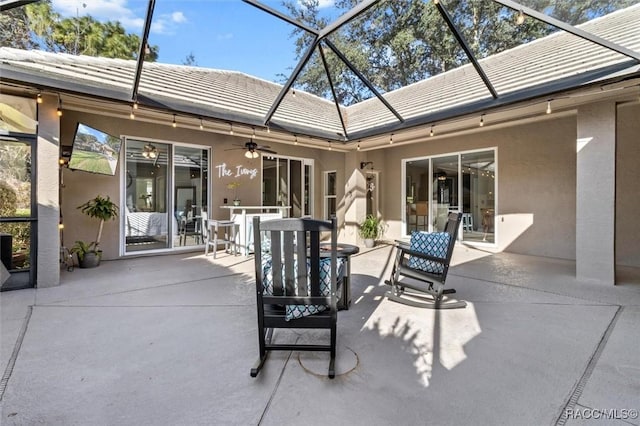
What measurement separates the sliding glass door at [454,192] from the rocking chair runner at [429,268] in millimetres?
4416

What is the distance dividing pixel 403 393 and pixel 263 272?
1313 mm

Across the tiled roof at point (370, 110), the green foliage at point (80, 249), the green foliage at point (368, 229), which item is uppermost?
the tiled roof at point (370, 110)

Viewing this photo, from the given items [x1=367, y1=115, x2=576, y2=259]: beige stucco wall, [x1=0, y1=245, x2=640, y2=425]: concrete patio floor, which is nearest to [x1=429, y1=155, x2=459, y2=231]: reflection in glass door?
[x1=367, y1=115, x2=576, y2=259]: beige stucco wall

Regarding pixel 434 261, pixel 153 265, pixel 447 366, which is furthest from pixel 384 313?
pixel 153 265

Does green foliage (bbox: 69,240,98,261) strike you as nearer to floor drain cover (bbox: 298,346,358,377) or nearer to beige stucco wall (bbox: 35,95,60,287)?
beige stucco wall (bbox: 35,95,60,287)

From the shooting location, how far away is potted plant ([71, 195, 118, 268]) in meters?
5.50

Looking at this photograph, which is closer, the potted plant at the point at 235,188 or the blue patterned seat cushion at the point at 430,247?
the blue patterned seat cushion at the point at 430,247

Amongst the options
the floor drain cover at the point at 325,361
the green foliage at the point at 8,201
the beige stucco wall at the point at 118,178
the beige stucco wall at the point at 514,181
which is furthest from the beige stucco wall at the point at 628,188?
the green foliage at the point at 8,201

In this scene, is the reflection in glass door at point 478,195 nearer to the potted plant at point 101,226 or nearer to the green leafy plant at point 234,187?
the green leafy plant at point 234,187

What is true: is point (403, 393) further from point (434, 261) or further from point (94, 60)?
point (94, 60)

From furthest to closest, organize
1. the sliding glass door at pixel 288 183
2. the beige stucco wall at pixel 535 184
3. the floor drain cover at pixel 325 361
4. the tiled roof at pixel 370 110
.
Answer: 1. the sliding glass door at pixel 288 183
2. the beige stucco wall at pixel 535 184
3. the tiled roof at pixel 370 110
4. the floor drain cover at pixel 325 361

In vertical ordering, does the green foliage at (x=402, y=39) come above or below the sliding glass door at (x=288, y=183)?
above

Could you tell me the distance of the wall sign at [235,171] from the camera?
7699mm

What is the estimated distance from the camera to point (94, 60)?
5148 millimetres
